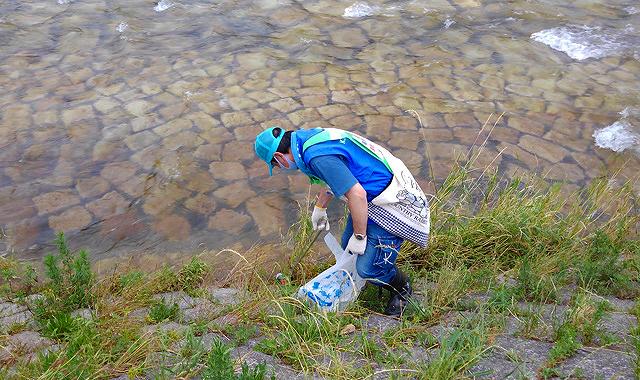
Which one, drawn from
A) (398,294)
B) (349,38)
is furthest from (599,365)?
(349,38)

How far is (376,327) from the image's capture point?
12.3ft

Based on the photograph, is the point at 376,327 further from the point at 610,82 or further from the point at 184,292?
the point at 610,82

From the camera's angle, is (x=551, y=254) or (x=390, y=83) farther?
(x=390, y=83)

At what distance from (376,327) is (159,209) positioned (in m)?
2.48

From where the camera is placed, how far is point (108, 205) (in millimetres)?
5594

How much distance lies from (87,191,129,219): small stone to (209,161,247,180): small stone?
0.79 meters

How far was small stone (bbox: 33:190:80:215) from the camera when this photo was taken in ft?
18.1

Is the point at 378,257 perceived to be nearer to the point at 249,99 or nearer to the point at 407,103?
the point at 407,103

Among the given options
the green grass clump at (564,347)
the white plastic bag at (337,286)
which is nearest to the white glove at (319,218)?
the white plastic bag at (337,286)

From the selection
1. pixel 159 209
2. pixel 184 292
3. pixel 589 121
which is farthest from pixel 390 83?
pixel 184 292

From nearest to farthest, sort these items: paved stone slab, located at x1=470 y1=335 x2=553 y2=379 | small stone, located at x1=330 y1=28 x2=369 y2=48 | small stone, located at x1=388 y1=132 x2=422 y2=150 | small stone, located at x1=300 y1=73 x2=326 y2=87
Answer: paved stone slab, located at x1=470 y1=335 x2=553 y2=379 < small stone, located at x1=388 y1=132 x2=422 y2=150 < small stone, located at x1=300 y1=73 x2=326 y2=87 < small stone, located at x1=330 y1=28 x2=369 y2=48

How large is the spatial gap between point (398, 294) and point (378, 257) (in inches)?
12.2

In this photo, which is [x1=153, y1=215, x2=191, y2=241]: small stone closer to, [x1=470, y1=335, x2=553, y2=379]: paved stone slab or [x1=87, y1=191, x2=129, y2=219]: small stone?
[x1=87, y1=191, x2=129, y2=219]: small stone

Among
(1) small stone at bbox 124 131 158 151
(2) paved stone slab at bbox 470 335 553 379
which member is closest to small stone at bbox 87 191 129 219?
(1) small stone at bbox 124 131 158 151
